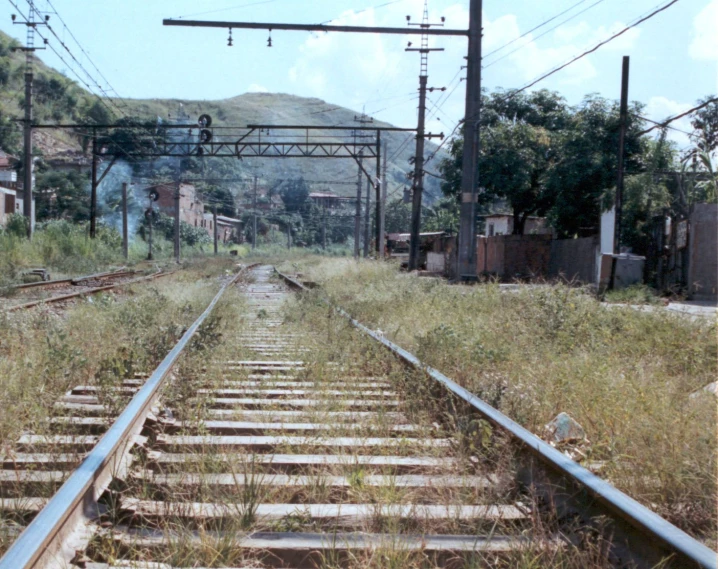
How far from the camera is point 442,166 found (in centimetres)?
4281

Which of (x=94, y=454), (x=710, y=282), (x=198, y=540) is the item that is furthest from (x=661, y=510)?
(x=710, y=282)

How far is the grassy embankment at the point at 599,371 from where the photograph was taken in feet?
12.7

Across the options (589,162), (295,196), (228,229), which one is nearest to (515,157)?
(589,162)

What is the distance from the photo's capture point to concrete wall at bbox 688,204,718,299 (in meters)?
19.0

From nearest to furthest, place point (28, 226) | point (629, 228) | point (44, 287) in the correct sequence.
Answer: point (44, 287) < point (629, 228) < point (28, 226)

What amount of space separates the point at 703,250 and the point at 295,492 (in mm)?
18200

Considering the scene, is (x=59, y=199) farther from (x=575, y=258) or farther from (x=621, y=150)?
(x=621, y=150)

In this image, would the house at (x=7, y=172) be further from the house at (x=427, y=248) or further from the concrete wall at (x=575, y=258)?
the concrete wall at (x=575, y=258)

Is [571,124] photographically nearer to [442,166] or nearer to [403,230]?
[442,166]

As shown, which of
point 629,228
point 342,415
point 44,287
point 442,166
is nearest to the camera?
point 342,415

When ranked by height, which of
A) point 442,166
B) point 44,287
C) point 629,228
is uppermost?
point 442,166

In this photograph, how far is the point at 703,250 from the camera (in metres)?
19.4

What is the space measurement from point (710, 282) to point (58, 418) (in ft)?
58.7

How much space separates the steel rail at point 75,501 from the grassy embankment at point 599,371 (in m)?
2.63
